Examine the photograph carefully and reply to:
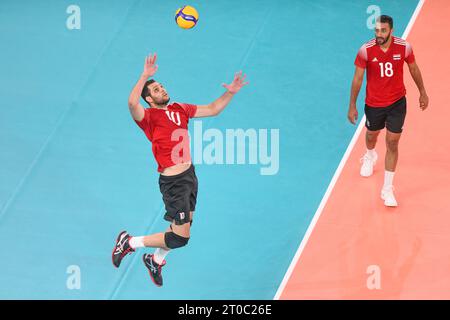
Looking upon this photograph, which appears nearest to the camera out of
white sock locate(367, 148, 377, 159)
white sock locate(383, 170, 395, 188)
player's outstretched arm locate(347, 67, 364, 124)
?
player's outstretched arm locate(347, 67, 364, 124)

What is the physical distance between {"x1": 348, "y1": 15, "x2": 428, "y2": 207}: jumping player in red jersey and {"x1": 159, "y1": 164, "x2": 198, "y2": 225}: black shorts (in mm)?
2175

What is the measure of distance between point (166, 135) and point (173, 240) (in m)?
1.13

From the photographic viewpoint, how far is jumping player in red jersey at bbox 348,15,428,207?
10742 mm

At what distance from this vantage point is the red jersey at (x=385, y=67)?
10750 mm

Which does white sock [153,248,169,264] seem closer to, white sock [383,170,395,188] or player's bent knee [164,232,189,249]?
player's bent knee [164,232,189,249]

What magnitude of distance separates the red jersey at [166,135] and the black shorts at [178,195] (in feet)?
0.54

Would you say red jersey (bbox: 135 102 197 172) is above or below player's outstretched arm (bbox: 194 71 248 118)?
below

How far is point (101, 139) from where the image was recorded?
12.4 meters

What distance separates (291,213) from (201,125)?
1947mm

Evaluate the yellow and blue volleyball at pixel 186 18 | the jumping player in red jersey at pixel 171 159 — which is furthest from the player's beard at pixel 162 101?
the yellow and blue volleyball at pixel 186 18

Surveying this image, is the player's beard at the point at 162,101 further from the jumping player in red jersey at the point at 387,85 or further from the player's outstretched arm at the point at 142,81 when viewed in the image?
the jumping player in red jersey at the point at 387,85

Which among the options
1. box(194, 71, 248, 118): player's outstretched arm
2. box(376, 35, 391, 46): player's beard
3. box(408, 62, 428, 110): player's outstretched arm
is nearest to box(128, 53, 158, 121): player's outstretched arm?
box(194, 71, 248, 118): player's outstretched arm

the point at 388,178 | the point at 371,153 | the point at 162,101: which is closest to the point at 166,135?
the point at 162,101

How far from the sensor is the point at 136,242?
10.3m
